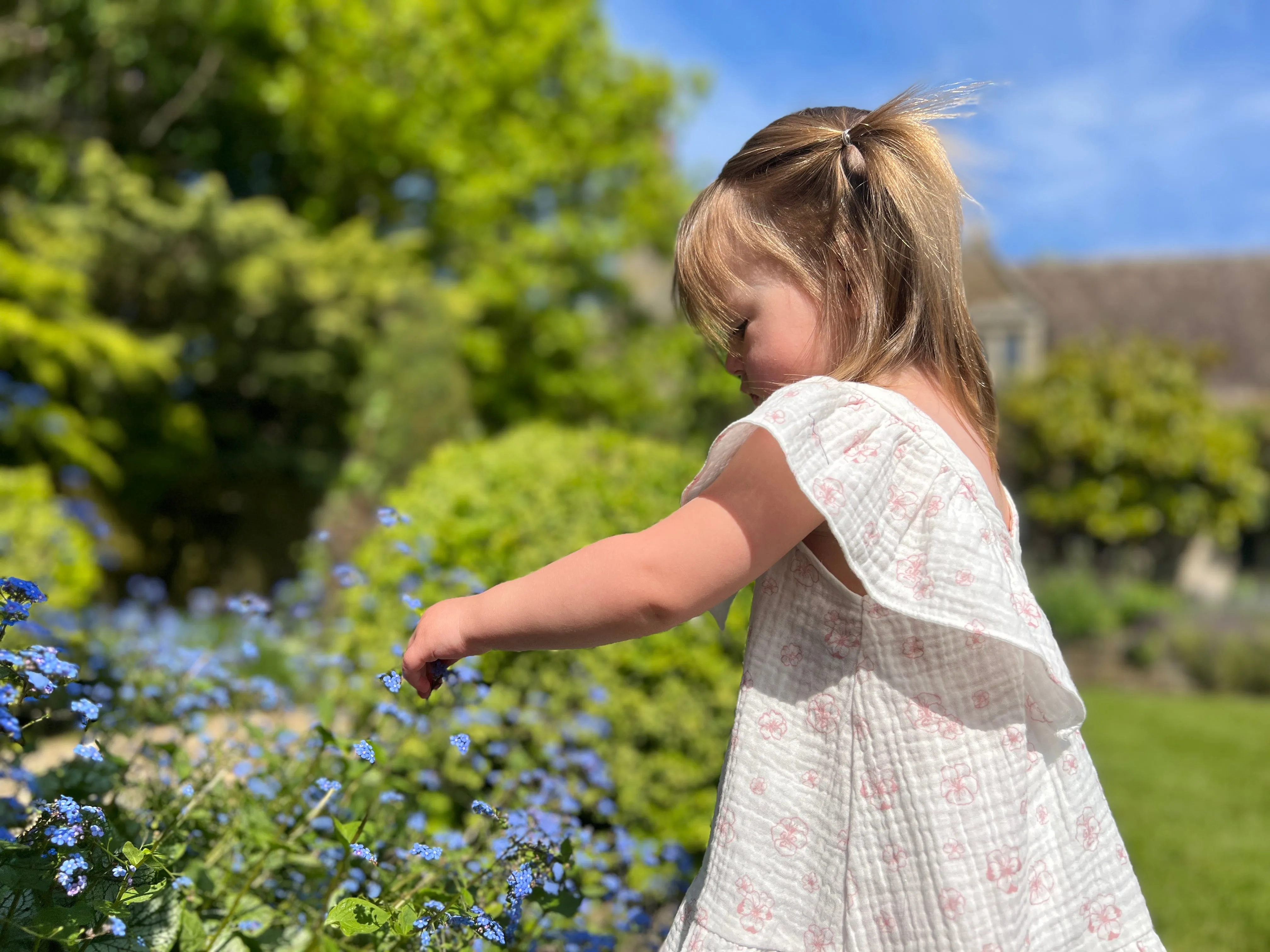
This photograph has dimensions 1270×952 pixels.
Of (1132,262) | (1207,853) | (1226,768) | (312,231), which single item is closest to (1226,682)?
(1226,768)

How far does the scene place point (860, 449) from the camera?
1.28 metres

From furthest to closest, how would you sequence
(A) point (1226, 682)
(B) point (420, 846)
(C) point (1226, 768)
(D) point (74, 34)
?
(A) point (1226, 682) → (D) point (74, 34) → (C) point (1226, 768) → (B) point (420, 846)

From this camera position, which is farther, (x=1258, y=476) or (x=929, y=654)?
(x=1258, y=476)

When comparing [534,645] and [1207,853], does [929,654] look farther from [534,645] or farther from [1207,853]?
[1207,853]

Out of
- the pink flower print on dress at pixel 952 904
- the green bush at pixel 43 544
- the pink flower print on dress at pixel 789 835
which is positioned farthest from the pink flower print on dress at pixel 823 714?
the green bush at pixel 43 544

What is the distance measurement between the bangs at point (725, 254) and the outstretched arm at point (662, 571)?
0.28 m

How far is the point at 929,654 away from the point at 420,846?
76cm

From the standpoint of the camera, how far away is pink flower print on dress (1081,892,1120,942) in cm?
134

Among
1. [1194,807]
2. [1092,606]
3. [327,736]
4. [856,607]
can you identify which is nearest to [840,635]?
[856,607]

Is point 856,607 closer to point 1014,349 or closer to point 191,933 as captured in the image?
point 191,933

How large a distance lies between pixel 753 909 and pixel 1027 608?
0.53 meters

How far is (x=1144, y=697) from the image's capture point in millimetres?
9930

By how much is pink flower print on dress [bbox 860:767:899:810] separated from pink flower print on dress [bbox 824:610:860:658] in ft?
0.51

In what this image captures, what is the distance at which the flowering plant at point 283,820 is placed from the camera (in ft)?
4.40
